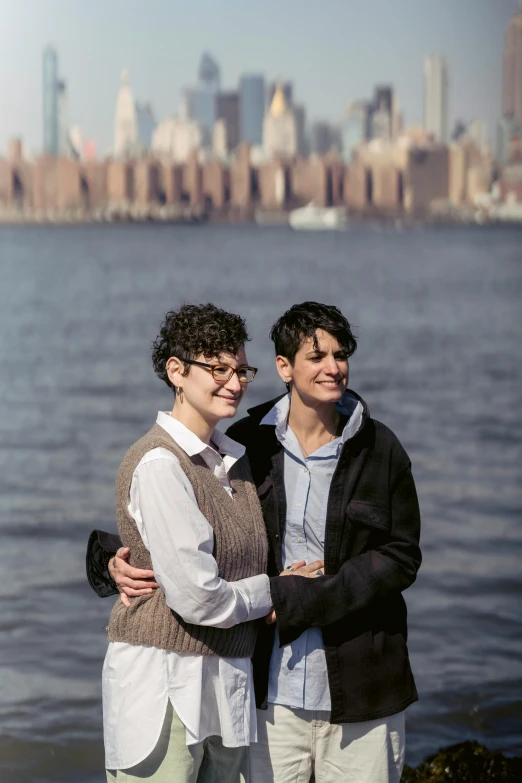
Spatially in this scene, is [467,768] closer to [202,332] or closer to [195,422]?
[195,422]

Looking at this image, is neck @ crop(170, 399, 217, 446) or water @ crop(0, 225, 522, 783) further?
water @ crop(0, 225, 522, 783)

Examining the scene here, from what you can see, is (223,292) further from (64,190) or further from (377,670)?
(64,190)

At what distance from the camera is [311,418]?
3.12 m

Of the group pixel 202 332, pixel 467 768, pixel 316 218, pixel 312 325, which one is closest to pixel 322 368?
pixel 312 325

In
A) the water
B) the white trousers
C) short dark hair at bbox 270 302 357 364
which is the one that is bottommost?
the water

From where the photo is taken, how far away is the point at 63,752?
577cm

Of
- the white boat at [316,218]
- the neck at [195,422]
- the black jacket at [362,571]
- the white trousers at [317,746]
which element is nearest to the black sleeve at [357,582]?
the black jacket at [362,571]

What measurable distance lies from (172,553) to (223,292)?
5245 centimetres

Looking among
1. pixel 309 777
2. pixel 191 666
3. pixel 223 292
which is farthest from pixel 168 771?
pixel 223 292

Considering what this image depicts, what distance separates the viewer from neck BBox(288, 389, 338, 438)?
3117 mm

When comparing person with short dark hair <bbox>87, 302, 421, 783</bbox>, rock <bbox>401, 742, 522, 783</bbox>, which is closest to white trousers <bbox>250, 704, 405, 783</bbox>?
person with short dark hair <bbox>87, 302, 421, 783</bbox>

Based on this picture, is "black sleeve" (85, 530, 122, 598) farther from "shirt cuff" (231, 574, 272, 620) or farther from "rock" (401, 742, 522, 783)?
"rock" (401, 742, 522, 783)

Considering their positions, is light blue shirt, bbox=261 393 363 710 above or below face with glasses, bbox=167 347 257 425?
below

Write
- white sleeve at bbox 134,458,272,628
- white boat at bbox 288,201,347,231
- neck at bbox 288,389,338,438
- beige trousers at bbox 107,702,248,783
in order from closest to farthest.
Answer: white sleeve at bbox 134,458,272,628 → beige trousers at bbox 107,702,248,783 → neck at bbox 288,389,338,438 → white boat at bbox 288,201,347,231
